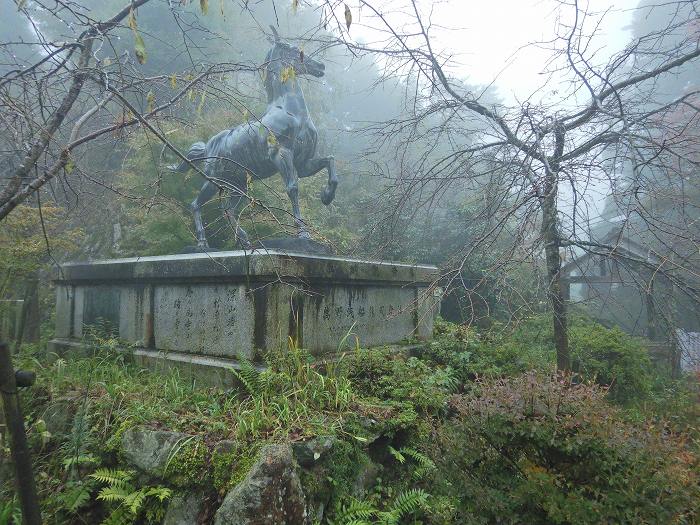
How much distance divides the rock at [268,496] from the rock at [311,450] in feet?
0.63

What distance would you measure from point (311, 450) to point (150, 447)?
1.12 m

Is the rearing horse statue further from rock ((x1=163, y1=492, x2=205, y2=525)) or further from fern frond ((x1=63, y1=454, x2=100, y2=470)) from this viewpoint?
rock ((x1=163, y1=492, x2=205, y2=525))

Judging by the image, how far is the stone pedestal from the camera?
173 inches

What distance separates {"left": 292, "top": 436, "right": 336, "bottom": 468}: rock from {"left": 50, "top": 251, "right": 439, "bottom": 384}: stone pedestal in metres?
1.15

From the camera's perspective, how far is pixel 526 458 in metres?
2.71

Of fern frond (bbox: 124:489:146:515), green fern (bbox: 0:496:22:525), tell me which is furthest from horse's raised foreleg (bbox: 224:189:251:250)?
green fern (bbox: 0:496:22:525)

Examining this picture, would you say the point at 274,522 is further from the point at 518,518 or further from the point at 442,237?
the point at 442,237

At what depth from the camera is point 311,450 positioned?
3201 mm

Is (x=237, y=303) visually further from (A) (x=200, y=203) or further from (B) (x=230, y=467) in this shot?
(A) (x=200, y=203)

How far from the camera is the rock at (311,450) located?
3.17m

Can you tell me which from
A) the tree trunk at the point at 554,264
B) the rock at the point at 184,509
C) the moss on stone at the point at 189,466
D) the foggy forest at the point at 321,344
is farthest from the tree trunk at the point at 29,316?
the tree trunk at the point at 554,264

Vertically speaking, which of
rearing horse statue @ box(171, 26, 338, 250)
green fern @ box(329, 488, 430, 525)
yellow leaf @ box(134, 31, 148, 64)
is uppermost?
rearing horse statue @ box(171, 26, 338, 250)

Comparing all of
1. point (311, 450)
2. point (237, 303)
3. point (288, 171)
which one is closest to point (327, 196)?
point (288, 171)

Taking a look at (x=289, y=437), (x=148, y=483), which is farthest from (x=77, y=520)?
(x=289, y=437)
